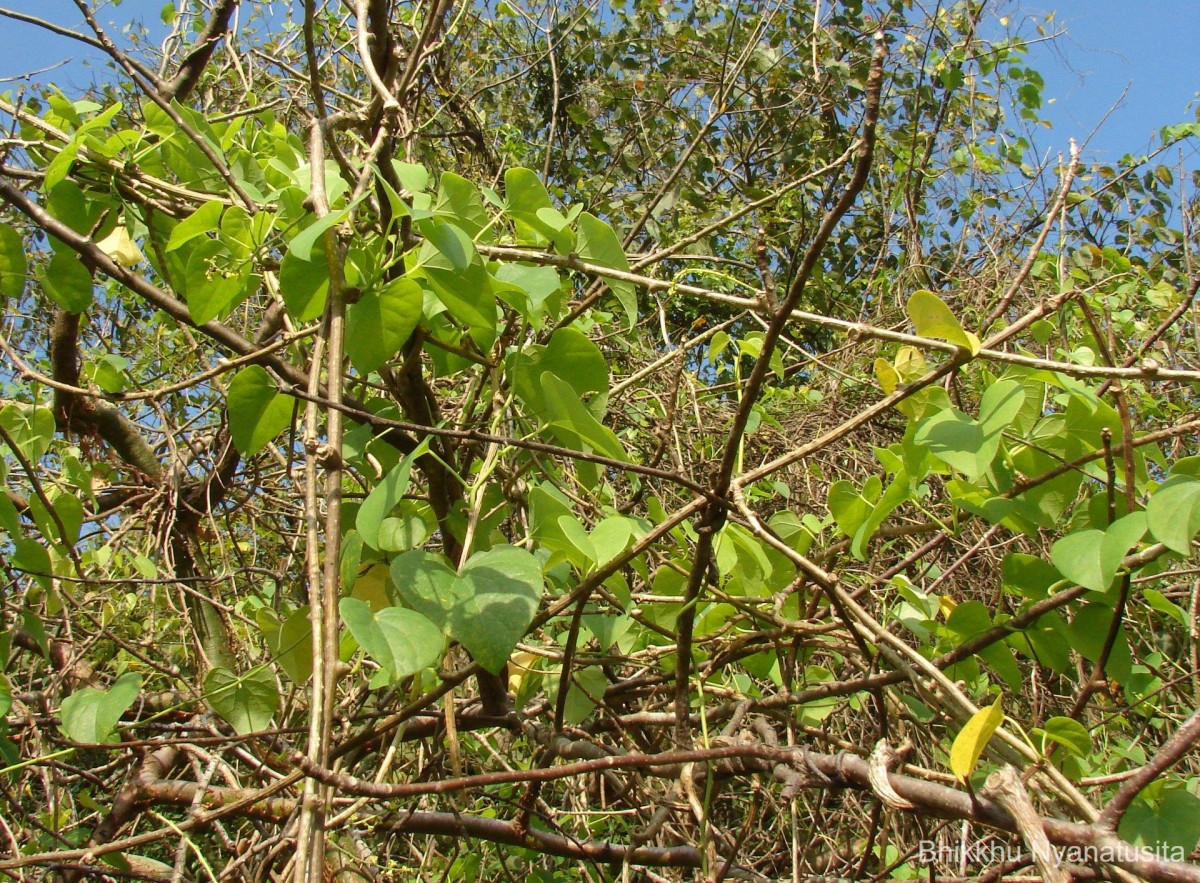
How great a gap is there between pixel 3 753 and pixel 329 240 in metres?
0.68

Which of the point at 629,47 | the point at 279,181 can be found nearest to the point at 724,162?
the point at 629,47

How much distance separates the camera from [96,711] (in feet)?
2.39

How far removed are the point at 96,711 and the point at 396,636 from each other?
428 millimetres

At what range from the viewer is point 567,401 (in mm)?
643

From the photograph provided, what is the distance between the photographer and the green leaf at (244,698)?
77 cm

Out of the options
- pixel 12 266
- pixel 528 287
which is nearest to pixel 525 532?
pixel 528 287

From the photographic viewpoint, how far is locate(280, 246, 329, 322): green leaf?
633 mm

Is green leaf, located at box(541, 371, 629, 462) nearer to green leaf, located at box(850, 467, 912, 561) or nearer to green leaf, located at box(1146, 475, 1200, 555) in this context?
green leaf, located at box(850, 467, 912, 561)

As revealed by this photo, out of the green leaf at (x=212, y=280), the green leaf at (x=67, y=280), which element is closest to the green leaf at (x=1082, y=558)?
the green leaf at (x=212, y=280)

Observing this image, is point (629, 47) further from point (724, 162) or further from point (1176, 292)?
point (1176, 292)

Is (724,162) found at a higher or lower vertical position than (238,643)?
higher

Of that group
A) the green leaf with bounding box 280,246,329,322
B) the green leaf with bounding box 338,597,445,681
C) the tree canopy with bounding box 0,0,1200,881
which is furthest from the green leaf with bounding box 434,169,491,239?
the green leaf with bounding box 338,597,445,681

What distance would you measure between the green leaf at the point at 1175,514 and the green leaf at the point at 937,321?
156 millimetres

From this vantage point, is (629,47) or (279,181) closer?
(279,181)
